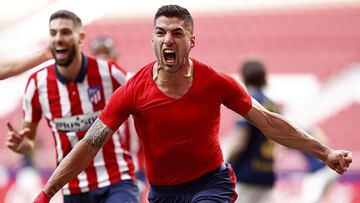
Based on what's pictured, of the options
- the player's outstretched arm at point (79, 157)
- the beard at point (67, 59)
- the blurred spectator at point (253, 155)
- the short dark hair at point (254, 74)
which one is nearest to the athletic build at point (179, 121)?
the player's outstretched arm at point (79, 157)

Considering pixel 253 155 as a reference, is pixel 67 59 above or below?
above

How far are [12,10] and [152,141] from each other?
15.9 metres

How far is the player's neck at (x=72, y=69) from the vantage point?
255 inches

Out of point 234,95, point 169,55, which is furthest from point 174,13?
point 234,95

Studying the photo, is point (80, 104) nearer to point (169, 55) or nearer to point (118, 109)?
point (118, 109)

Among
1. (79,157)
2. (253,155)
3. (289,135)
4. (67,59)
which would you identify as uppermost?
(67,59)

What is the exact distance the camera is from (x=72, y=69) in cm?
650

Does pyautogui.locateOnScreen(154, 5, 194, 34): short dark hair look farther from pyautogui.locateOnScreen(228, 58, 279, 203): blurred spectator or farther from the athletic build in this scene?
pyautogui.locateOnScreen(228, 58, 279, 203): blurred spectator

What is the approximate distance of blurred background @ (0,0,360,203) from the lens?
16688 millimetres

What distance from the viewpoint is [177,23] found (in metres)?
5.27

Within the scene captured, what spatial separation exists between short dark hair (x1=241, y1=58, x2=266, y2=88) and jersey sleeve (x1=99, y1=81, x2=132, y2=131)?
3.10 m

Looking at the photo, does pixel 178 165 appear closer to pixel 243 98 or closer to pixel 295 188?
pixel 243 98

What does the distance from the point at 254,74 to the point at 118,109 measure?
318cm

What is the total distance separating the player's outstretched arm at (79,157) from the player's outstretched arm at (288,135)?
0.92 meters
